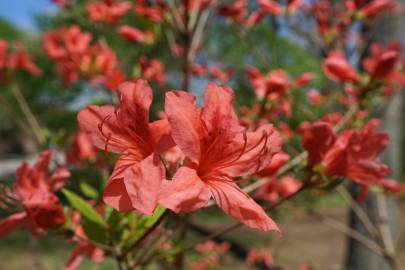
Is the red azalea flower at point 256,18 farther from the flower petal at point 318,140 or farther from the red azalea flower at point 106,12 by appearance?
the flower petal at point 318,140

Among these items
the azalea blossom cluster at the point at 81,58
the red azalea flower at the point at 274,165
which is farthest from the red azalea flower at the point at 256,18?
the red azalea flower at the point at 274,165

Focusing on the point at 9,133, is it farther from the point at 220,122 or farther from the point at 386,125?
the point at 220,122

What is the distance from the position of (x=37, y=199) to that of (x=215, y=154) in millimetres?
243

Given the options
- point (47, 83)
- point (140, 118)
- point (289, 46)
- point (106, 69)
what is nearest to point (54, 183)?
point (140, 118)

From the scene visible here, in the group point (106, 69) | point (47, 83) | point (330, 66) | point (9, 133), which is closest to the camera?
point (330, 66)

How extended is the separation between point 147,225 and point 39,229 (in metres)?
0.15

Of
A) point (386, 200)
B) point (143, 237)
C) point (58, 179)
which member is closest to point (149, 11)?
point (58, 179)

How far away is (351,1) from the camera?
4.73 feet

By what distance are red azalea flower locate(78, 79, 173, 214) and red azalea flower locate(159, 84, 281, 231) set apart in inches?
0.7

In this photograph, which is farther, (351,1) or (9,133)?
(9,133)

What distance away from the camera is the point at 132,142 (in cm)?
47

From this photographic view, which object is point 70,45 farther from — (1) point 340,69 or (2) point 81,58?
(1) point 340,69

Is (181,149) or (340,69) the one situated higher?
(181,149)

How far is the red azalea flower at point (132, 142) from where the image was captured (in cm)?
42
